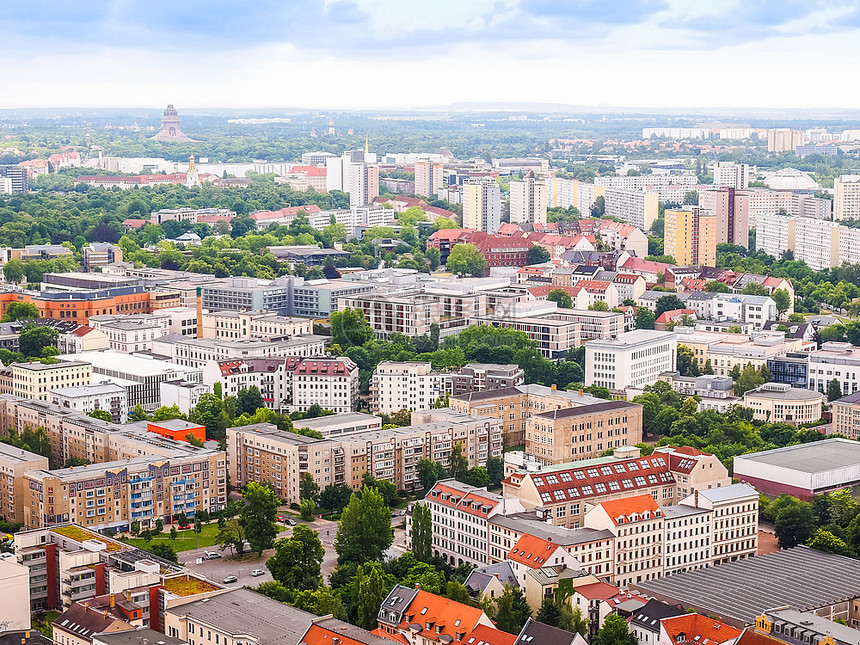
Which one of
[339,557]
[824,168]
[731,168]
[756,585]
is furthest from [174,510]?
[824,168]

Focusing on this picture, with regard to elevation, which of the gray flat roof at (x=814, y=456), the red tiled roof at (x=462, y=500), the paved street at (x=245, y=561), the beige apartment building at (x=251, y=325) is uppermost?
the beige apartment building at (x=251, y=325)

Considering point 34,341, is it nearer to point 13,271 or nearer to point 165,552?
point 13,271

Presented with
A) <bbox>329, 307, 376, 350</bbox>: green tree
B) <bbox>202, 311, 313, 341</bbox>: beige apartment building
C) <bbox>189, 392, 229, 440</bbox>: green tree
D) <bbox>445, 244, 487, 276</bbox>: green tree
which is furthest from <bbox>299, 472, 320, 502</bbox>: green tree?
<bbox>445, 244, 487, 276</bbox>: green tree

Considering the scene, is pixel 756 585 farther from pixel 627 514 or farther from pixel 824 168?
pixel 824 168

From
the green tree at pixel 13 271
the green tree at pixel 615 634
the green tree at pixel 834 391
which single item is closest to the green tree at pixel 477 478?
the green tree at pixel 615 634

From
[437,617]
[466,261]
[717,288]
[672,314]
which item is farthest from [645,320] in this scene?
[437,617]

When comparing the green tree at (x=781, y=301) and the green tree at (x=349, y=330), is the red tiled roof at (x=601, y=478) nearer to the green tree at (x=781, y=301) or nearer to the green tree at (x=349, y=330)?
the green tree at (x=349, y=330)

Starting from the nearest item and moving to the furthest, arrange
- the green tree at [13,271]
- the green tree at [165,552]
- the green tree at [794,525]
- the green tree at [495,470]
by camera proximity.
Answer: the green tree at [165,552] < the green tree at [794,525] < the green tree at [495,470] < the green tree at [13,271]
